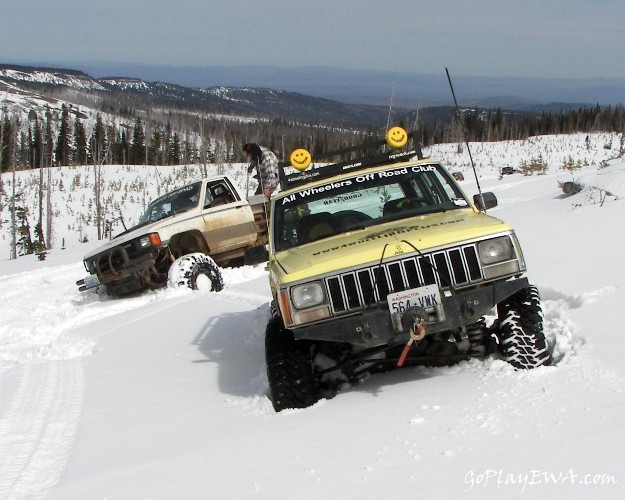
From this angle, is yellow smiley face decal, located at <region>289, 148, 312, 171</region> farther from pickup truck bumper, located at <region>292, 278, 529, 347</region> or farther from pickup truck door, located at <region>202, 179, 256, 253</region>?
pickup truck door, located at <region>202, 179, 256, 253</region>

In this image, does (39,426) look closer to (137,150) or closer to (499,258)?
(499,258)

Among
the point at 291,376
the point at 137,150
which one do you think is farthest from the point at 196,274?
the point at 137,150

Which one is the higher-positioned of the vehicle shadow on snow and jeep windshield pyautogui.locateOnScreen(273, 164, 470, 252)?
jeep windshield pyautogui.locateOnScreen(273, 164, 470, 252)

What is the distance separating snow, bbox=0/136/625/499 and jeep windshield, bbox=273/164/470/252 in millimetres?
1302

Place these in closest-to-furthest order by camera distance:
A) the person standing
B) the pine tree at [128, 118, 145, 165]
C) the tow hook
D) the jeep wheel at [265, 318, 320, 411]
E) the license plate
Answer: the tow hook < the license plate < the jeep wheel at [265, 318, 320, 411] < the person standing < the pine tree at [128, 118, 145, 165]

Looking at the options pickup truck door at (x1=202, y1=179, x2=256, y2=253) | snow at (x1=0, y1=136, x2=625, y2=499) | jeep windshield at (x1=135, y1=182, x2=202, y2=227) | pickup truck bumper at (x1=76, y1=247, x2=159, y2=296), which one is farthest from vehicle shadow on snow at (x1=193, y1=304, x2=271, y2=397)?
jeep windshield at (x1=135, y1=182, x2=202, y2=227)

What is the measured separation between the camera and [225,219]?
12.3 m

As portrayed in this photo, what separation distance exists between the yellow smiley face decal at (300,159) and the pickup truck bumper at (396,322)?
2.36 m

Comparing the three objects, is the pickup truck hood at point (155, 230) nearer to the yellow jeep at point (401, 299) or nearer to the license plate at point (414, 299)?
the yellow jeep at point (401, 299)

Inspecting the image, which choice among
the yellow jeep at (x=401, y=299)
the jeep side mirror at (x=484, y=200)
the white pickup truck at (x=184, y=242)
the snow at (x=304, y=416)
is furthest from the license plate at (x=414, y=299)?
the white pickup truck at (x=184, y=242)

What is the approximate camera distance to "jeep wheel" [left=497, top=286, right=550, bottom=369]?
16.3 feet

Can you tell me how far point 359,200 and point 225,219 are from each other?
619cm

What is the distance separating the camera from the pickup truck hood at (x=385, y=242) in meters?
4.89

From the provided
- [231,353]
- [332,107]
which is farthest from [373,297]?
[332,107]
